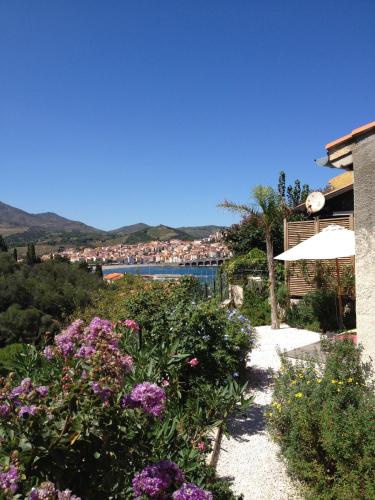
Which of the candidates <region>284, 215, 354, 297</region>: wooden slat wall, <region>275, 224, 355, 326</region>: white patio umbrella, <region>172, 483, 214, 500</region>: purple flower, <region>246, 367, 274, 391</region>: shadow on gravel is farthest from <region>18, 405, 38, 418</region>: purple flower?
<region>284, 215, 354, 297</region>: wooden slat wall

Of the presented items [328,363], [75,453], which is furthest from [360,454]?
[75,453]

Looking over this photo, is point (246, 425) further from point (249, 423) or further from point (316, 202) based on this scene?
point (316, 202)

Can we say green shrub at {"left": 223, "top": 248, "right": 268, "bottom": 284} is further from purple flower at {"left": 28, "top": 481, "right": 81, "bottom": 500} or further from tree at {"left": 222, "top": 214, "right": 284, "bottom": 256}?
purple flower at {"left": 28, "top": 481, "right": 81, "bottom": 500}

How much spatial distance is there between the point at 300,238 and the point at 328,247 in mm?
3337

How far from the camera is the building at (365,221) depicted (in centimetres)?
429

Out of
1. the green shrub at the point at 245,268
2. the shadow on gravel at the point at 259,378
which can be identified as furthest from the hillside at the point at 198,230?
the shadow on gravel at the point at 259,378

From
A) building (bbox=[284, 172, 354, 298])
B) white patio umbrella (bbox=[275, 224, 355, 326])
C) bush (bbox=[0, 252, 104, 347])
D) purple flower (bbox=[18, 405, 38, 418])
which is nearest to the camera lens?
purple flower (bbox=[18, 405, 38, 418])

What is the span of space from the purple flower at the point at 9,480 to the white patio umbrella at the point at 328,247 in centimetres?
743

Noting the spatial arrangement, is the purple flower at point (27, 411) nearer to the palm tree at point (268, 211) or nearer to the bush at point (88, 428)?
the bush at point (88, 428)

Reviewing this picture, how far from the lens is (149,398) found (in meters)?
1.87

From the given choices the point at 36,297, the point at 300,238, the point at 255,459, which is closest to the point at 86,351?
the point at 255,459

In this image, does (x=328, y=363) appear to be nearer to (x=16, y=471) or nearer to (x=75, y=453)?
(x=75, y=453)

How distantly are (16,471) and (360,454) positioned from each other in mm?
2919

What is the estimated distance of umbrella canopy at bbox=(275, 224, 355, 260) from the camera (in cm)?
805
